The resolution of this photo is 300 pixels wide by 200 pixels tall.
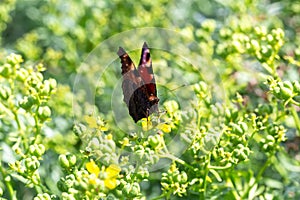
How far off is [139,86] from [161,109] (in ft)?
0.77

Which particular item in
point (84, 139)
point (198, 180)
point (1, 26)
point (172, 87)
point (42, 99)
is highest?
point (1, 26)

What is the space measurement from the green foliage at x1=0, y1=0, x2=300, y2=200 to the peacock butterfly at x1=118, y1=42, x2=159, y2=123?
2.2 inches

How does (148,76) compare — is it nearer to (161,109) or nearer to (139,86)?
(139,86)

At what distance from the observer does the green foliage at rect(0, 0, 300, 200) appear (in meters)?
2.19

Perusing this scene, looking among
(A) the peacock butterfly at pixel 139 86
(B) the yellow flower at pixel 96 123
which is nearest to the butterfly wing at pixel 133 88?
(A) the peacock butterfly at pixel 139 86

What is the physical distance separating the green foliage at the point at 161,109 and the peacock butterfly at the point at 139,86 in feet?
0.18

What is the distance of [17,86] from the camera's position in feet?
8.95

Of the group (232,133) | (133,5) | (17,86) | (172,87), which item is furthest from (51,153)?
(133,5)

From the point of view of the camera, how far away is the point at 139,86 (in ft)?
7.02

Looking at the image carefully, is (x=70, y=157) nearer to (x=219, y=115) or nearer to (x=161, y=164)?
(x=161, y=164)

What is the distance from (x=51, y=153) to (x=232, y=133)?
103 cm

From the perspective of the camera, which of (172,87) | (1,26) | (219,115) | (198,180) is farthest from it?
(1,26)

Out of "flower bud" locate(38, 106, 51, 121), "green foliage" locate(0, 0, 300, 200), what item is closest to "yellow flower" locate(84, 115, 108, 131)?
"green foliage" locate(0, 0, 300, 200)

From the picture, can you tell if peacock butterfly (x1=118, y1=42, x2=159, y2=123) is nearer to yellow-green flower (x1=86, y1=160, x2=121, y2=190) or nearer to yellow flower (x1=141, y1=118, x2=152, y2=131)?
yellow flower (x1=141, y1=118, x2=152, y2=131)
